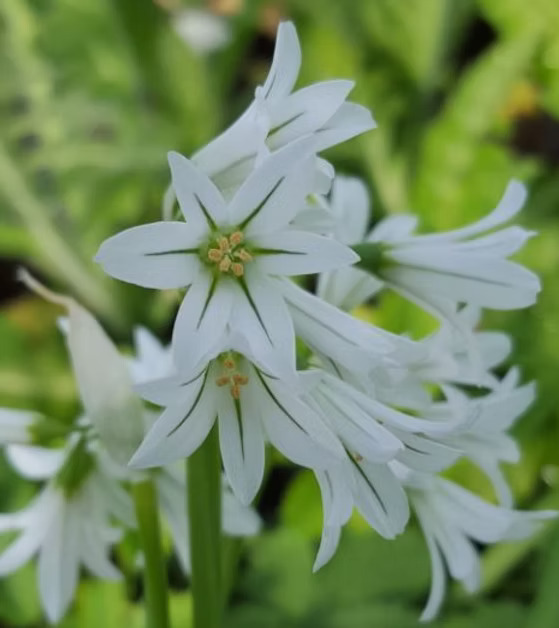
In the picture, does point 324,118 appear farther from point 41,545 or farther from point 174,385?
point 41,545

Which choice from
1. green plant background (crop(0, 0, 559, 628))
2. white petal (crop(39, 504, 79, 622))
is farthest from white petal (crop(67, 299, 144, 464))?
green plant background (crop(0, 0, 559, 628))

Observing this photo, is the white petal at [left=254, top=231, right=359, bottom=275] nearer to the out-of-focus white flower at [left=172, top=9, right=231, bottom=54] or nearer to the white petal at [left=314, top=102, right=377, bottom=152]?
the white petal at [left=314, top=102, right=377, bottom=152]

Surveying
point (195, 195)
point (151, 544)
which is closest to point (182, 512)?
point (151, 544)

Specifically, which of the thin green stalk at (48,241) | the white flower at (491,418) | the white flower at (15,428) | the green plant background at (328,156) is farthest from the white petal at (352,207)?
the thin green stalk at (48,241)

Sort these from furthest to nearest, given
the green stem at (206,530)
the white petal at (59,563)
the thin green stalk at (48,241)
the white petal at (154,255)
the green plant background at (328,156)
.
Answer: the thin green stalk at (48,241) → the green plant background at (328,156) → the white petal at (59,563) → the green stem at (206,530) → the white petal at (154,255)

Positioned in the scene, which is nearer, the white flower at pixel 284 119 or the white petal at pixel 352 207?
the white flower at pixel 284 119

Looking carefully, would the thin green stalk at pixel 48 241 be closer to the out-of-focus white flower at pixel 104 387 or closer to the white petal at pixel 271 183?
the out-of-focus white flower at pixel 104 387

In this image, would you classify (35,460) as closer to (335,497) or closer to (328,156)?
(335,497)
